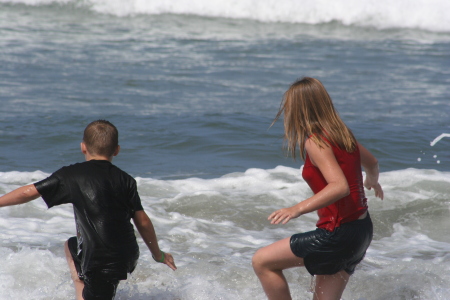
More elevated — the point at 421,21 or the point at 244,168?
the point at 421,21

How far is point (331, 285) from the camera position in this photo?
3.13 m

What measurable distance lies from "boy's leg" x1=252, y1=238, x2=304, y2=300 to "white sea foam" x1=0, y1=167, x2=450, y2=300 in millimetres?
820

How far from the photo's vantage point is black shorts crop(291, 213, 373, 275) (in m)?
2.99

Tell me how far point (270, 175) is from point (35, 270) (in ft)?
11.6

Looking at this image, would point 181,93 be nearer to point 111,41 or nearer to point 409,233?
point 111,41

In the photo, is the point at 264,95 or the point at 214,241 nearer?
the point at 214,241

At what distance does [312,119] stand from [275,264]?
782mm

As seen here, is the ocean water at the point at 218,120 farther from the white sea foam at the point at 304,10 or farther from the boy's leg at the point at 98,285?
the boy's leg at the point at 98,285

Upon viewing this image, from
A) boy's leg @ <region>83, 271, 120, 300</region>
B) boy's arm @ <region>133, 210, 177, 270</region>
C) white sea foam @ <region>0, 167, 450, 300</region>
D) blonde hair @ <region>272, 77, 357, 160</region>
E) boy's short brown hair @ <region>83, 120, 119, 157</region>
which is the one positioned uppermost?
blonde hair @ <region>272, 77, 357, 160</region>

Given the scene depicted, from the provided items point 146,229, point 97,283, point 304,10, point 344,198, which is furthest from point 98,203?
point 304,10

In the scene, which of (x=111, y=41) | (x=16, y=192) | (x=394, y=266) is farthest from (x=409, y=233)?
(x=111, y=41)

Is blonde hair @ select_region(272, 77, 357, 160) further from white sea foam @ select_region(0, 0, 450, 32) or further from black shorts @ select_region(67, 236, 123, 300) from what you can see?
white sea foam @ select_region(0, 0, 450, 32)

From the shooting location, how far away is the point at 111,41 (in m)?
15.6

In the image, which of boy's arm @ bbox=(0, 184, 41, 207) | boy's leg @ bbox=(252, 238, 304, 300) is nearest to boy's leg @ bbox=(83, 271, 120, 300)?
boy's arm @ bbox=(0, 184, 41, 207)
